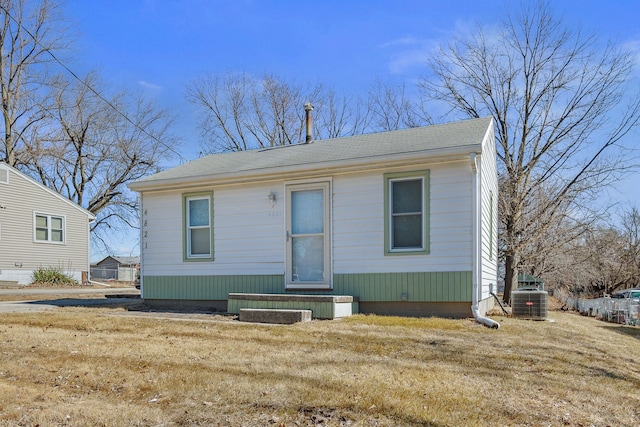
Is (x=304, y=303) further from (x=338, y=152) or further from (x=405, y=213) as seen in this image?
(x=338, y=152)

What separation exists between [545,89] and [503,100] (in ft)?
4.46

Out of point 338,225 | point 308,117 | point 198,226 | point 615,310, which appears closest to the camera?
point 338,225

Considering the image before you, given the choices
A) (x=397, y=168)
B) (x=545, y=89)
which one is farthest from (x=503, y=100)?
(x=397, y=168)

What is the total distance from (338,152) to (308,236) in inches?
79.4

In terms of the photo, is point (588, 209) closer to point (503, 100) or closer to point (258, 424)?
point (503, 100)

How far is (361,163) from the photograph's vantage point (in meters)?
9.30

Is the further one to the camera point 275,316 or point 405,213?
point 405,213

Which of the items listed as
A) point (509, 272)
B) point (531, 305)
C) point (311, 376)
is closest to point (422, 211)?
point (531, 305)

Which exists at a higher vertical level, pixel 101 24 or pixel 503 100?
pixel 101 24

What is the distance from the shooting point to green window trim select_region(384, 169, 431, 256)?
9.00 meters

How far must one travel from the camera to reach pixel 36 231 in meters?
23.1

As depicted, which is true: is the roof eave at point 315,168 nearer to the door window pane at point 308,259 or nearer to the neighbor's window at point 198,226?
Answer: the neighbor's window at point 198,226

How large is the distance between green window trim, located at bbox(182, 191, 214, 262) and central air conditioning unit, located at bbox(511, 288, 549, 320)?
6.20 metres

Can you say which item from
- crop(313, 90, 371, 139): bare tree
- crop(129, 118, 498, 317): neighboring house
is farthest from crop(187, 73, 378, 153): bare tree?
crop(129, 118, 498, 317): neighboring house
